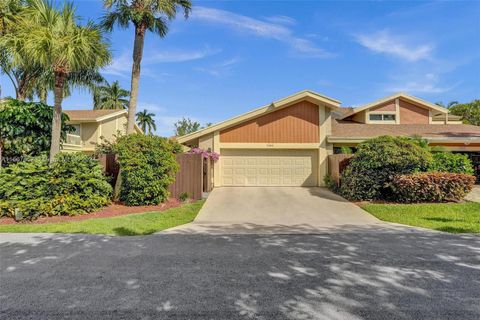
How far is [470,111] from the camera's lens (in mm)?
31219

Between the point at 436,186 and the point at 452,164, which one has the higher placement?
the point at 452,164

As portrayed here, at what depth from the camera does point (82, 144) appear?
21.8 m

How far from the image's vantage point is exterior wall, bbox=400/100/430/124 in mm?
20203

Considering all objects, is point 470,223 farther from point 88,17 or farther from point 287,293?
point 88,17

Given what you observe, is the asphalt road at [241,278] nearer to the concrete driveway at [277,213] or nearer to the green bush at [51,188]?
the concrete driveway at [277,213]

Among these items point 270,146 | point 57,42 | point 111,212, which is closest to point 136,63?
point 57,42

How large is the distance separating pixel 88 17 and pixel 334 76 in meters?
14.7

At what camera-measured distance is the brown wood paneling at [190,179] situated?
11.6m

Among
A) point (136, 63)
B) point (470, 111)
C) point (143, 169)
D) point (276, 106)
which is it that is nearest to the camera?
point (143, 169)

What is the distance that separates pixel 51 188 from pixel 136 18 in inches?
282

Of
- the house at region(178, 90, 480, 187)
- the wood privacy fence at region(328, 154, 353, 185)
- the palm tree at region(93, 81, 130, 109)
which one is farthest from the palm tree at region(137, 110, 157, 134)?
the wood privacy fence at region(328, 154, 353, 185)

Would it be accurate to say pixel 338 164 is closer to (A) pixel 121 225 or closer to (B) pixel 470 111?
(A) pixel 121 225

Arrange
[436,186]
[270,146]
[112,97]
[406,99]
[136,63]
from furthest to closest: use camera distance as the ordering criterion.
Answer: [112,97], [406,99], [270,146], [136,63], [436,186]

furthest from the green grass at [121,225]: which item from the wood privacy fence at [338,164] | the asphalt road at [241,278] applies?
the wood privacy fence at [338,164]
